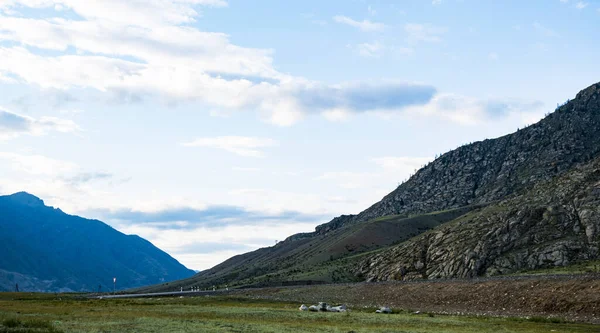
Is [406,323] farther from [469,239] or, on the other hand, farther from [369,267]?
[369,267]

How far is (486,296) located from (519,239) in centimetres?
5475

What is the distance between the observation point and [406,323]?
53.6 m

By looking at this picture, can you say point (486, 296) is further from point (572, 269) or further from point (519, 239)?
point (519, 239)

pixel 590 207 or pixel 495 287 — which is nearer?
pixel 495 287

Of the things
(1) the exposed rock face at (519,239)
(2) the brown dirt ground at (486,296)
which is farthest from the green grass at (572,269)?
(2) the brown dirt ground at (486,296)

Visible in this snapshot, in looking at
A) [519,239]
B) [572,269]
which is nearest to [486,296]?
[572,269]

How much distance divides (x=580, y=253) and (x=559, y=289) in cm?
5057

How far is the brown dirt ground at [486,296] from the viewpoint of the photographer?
63156 millimetres

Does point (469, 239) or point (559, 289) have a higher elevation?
point (469, 239)

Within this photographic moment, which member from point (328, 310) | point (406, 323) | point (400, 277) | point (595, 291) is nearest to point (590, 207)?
point (400, 277)

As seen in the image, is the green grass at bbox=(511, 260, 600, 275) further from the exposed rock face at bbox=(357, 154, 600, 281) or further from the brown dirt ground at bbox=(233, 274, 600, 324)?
the brown dirt ground at bbox=(233, 274, 600, 324)

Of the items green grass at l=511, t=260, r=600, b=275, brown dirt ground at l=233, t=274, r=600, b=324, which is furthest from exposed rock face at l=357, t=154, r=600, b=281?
brown dirt ground at l=233, t=274, r=600, b=324

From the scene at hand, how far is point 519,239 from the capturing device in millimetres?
125750

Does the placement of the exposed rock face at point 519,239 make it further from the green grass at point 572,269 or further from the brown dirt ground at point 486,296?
the brown dirt ground at point 486,296
